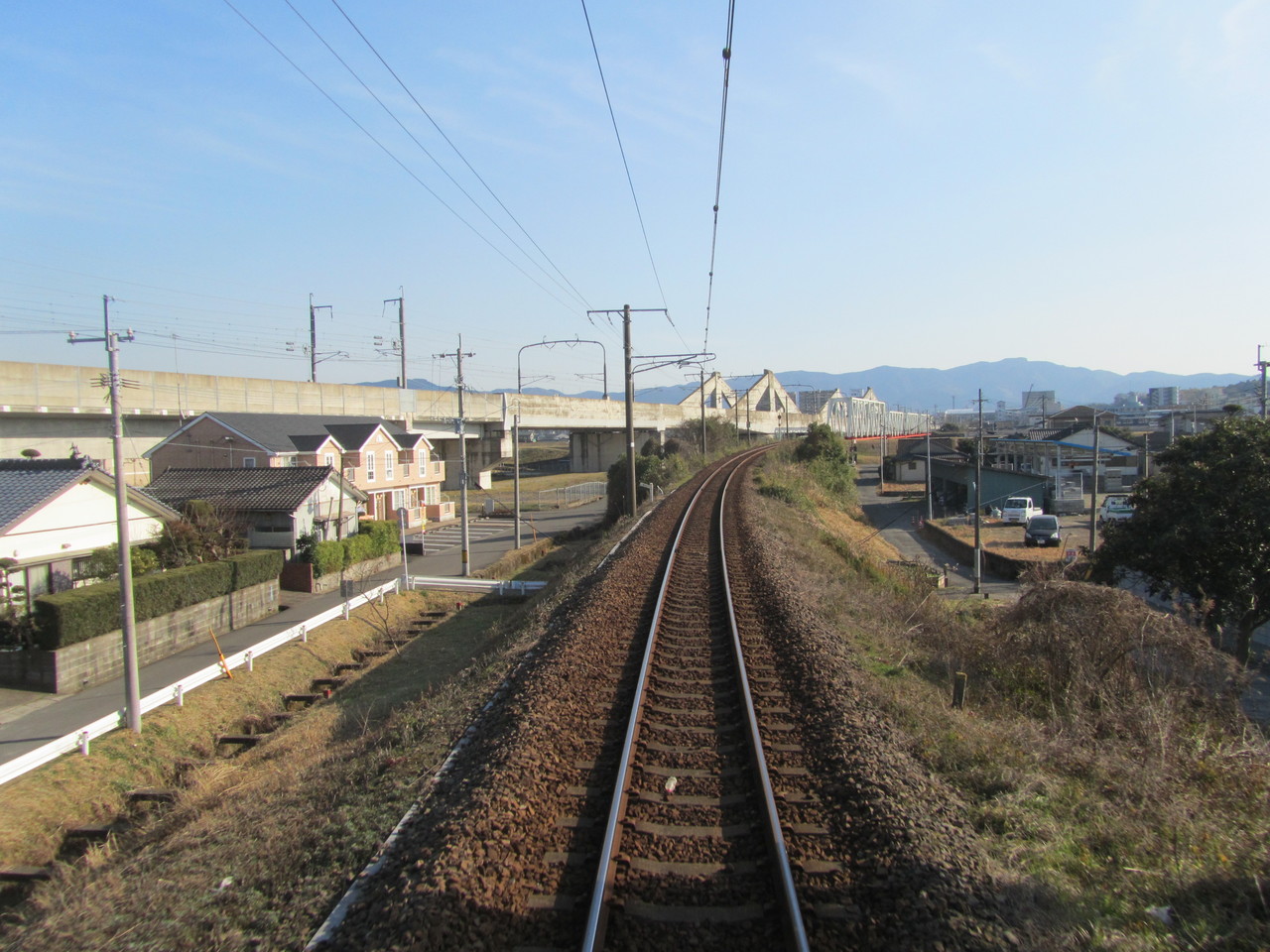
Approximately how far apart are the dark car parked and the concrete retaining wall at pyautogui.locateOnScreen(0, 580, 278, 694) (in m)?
29.5

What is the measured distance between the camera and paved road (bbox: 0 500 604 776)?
12.8 m

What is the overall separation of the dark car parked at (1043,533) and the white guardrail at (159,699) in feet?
89.7

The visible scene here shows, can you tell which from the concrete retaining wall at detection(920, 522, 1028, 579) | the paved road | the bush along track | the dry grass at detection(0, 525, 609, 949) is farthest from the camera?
the concrete retaining wall at detection(920, 522, 1028, 579)

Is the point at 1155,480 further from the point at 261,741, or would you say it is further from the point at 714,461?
the point at 714,461

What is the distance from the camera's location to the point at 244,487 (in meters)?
25.5

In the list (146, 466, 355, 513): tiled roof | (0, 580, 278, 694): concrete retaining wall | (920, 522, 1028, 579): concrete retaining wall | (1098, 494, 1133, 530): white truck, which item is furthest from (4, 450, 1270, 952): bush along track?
(1098, 494, 1133, 530): white truck

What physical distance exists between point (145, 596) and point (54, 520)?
8.56ft

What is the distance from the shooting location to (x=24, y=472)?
59.0 feet

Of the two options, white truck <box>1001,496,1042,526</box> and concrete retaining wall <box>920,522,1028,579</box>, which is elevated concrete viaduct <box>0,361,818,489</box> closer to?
concrete retaining wall <box>920,522,1028,579</box>

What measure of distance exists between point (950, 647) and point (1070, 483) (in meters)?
40.0

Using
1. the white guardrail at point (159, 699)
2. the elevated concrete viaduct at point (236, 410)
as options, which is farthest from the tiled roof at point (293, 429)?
the white guardrail at point (159, 699)

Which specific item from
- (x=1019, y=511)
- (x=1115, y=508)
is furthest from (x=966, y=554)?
(x=1115, y=508)

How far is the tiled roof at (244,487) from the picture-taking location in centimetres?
2430

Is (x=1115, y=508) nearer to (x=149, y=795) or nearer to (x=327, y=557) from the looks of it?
(x=327, y=557)
